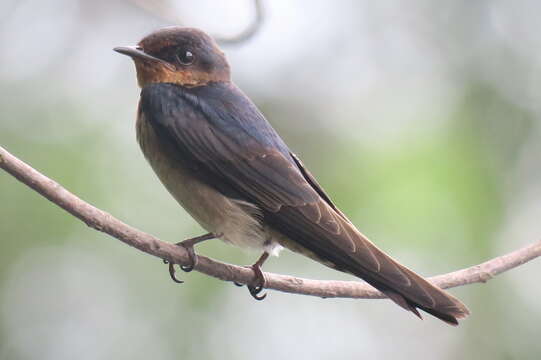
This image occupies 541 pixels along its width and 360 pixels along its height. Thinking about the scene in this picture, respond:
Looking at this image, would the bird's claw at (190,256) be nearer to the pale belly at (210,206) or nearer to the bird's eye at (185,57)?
the pale belly at (210,206)

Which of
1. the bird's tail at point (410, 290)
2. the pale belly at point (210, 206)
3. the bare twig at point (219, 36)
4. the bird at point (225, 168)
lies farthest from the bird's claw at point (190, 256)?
the bare twig at point (219, 36)

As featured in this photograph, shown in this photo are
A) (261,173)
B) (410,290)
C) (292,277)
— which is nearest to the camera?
(410,290)

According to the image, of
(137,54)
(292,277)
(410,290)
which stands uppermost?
(137,54)

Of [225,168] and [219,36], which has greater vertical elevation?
[219,36]

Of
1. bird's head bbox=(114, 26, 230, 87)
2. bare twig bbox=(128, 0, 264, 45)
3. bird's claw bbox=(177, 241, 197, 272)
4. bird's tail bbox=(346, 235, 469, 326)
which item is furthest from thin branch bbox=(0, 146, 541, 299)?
bare twig bbox=(128, 0, 264, 45)

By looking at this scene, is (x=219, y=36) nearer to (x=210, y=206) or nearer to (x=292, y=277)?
(x=210, y=206)

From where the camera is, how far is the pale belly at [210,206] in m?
2.94

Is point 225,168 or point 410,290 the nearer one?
point 410,290

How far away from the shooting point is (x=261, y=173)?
2.94 metres

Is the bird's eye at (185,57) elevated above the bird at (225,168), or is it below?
above

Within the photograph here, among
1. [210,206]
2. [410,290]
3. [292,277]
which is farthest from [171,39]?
[410,290]

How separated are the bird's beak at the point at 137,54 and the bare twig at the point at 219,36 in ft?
0.91

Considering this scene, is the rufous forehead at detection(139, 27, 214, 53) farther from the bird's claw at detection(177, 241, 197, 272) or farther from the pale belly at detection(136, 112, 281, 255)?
the bird's claw at detection(177, 241, 197, 272)

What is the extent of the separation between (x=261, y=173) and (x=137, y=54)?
23.5 inches
